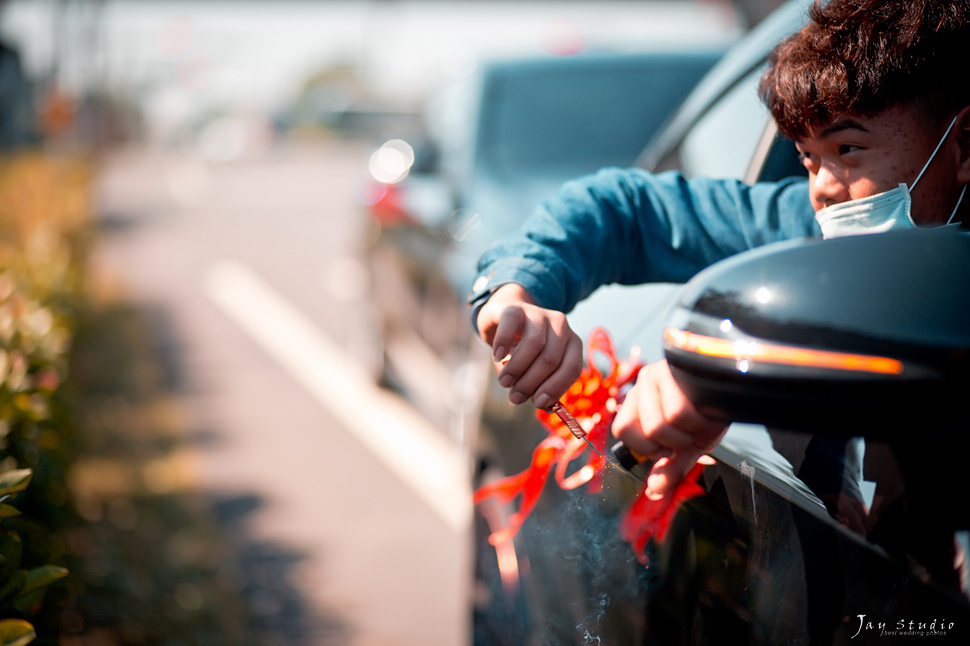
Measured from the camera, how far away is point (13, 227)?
A: 5559 millimetres

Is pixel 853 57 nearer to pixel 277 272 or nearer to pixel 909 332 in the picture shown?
pixel 909 332

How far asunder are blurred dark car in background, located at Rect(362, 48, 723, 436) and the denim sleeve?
7.20 feet

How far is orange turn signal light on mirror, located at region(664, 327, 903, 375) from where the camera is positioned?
0.81 m

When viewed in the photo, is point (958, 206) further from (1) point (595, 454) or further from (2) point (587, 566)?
(2) point (587, 566)

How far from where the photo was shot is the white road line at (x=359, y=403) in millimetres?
4402

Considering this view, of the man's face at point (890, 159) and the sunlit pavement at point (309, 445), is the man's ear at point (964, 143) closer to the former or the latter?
the man's face at point (890, 159)

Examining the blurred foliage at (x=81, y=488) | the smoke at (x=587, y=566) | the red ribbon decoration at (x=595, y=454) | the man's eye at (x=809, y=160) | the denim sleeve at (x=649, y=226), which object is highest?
the man's eye at (x=809, y=160)

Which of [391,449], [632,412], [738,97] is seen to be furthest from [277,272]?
[632,412]

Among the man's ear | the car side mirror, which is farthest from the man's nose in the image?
the car side mirror

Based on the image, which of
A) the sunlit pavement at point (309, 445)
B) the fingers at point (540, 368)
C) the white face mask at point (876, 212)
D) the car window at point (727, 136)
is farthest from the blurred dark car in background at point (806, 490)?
the sunlit pavement at point (309, 445)

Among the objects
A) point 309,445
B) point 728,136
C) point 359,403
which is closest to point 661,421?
point 728,136

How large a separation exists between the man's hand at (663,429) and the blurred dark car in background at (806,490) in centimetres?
3

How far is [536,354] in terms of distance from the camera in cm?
117

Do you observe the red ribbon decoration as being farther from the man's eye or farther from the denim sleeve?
the man's eye
